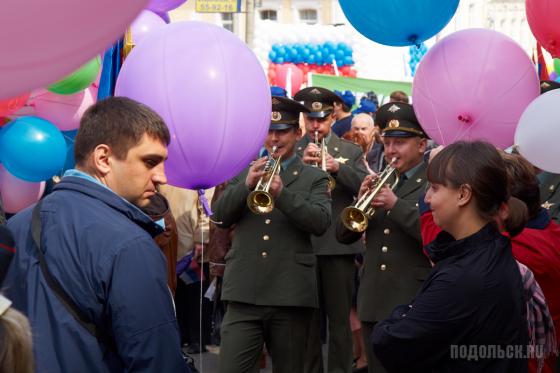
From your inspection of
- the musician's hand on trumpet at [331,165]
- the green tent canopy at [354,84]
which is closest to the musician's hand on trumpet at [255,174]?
the musician's hand on trumpet at [331,165]

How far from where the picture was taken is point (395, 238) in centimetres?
554

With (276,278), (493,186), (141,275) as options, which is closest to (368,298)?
(276,278)

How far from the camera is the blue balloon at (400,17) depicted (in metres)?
4.96

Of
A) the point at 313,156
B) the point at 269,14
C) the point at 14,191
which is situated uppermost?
the point at 14,191

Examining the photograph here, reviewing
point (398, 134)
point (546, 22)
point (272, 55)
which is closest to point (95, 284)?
point (546, 22)

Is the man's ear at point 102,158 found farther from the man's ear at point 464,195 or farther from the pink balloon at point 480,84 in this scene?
the pink balloon at point 480,84

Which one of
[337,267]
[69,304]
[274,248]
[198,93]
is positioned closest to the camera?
[69,304]

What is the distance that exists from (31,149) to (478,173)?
353 centimetres

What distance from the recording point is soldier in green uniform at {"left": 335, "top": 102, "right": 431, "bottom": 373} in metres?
5.41

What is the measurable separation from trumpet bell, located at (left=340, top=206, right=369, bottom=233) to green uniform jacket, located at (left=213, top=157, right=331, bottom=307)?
0.21 metres

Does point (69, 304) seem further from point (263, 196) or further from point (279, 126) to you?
point (279, 126)

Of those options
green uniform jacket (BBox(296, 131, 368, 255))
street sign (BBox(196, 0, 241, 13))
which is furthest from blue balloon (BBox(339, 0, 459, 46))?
street sign (BBox(196, 0, 241, 13))

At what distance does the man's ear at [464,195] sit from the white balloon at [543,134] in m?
1.28

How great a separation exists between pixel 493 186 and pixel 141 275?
1.35m
